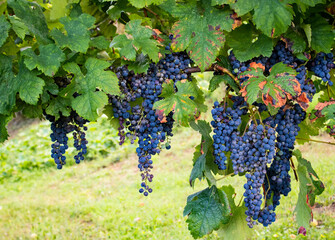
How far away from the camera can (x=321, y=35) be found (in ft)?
5.51

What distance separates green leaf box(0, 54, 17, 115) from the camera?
4.98 ft

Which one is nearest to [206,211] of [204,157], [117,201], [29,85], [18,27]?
[204,157]

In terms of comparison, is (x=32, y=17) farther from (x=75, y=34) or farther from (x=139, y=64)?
(x=139, y=64)

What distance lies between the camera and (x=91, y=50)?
70.7 inches

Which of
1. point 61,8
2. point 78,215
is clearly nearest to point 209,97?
point 78,215

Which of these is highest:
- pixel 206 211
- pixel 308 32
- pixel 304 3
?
pixel 304 3

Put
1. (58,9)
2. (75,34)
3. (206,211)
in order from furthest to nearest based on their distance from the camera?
1. (58,9)
2. (206,211)
3. (75,34)

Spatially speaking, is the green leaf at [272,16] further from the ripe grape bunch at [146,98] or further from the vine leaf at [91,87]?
the vine leaf at [91,87]

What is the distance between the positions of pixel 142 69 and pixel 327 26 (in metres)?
0.85

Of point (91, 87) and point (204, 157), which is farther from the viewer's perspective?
point (204, 157)

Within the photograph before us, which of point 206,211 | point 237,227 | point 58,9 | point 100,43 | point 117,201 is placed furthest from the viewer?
point 117,201

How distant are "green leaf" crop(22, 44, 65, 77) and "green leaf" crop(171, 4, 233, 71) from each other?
0.48 metres

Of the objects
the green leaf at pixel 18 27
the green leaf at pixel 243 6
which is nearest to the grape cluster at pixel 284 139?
the green leaf at pixel 243 6

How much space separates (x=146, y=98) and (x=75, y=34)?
15.9 inches
